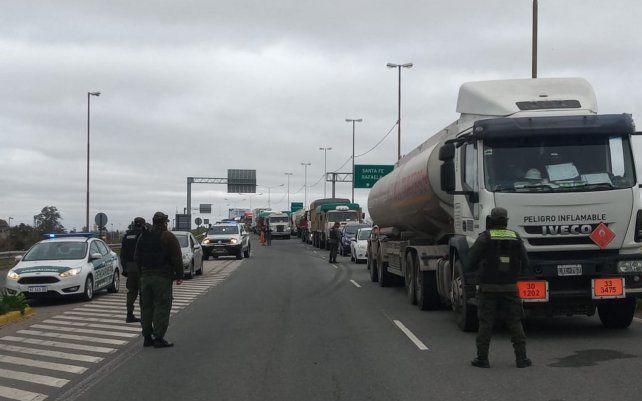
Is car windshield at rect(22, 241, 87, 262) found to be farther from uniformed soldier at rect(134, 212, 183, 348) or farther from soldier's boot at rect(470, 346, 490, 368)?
soldier's boot at rect(470, 346, 490, 368)

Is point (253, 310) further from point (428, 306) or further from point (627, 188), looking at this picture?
point (627, 188)

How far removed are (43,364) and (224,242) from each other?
89.4 ft

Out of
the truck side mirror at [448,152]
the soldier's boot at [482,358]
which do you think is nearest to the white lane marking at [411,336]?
the soldier's boot at [482,358]

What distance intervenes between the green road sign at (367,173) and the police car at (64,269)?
35.2 meters

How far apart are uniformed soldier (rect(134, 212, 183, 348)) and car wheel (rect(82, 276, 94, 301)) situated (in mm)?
7045

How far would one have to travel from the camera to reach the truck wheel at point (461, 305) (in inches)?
428

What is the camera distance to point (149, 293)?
10367 mm

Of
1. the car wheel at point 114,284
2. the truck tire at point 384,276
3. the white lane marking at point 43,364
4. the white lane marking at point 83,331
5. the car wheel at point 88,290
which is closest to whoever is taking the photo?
the white lane marking at point 43,364

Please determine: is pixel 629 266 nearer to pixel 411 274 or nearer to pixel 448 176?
pixel 448 176

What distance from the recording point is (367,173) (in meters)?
53.6

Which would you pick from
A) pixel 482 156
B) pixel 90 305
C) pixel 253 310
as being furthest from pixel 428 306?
pixel 90 305

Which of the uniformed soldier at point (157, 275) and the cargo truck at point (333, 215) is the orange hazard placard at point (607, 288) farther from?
the cargo truck at point (333, 215)

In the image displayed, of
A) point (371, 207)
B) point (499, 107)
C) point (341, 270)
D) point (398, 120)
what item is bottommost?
point (341, 270)

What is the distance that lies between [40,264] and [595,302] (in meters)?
12.1
